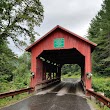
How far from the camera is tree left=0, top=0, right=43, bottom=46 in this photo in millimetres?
14102

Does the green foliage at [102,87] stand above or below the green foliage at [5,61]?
below

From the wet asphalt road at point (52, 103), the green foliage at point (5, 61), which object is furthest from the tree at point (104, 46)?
the wet asphalt road at point (52, 103)

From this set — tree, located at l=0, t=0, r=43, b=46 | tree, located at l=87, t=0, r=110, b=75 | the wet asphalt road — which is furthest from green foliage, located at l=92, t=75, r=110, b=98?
tree, located at l=0, t=0, r=43, b=46

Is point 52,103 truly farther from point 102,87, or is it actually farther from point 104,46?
point 104,46

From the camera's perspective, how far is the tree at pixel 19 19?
46.3ft

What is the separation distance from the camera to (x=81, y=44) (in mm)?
14156

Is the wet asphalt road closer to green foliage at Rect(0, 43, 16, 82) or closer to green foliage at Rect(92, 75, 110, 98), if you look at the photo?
green foliage at Rect(0, 43, 16, 82)

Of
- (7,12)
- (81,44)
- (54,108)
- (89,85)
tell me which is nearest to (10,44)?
(7,12)

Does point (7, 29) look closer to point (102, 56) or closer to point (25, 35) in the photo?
point (25, 35)

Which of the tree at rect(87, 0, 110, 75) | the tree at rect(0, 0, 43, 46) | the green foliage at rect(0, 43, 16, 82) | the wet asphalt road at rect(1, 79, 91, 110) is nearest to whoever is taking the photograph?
the wet asphalt road at rect(1, 79, 91, 110)

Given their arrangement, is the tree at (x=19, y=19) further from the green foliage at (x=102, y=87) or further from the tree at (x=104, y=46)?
the tree at (x=104, y=46)

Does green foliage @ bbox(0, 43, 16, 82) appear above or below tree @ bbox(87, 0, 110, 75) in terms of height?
below

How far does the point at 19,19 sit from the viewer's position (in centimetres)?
1473

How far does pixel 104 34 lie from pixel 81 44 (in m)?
18.9
